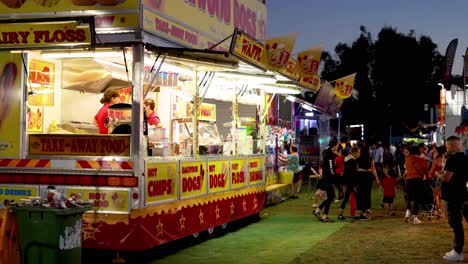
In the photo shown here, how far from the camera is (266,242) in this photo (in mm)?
11570

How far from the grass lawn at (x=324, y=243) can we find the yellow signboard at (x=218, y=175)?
3.14ft

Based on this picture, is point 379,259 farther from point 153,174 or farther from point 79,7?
point 79,7

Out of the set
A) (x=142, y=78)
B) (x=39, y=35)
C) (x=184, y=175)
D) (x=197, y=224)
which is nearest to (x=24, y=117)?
(x=39, y=35)

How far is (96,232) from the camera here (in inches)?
357

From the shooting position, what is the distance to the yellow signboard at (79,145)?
9047 millimetres

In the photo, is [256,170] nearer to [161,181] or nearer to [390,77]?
[161,181]

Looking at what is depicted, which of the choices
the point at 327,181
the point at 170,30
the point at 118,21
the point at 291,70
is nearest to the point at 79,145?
the point at 118,21

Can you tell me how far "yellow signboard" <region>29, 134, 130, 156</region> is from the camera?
29.7 ft

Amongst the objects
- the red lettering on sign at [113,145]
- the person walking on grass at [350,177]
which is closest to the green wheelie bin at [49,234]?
the red lettering on sign at [113,145]

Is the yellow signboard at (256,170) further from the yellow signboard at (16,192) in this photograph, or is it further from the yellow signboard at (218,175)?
the yellow signboard at (16,192)

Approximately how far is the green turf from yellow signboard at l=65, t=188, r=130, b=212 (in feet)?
4.06

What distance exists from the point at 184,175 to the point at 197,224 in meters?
1.05

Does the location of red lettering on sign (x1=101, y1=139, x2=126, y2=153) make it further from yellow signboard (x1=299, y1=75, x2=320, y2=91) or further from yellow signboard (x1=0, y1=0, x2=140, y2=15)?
yellow signboard (x1=299, y1=75, x2=320, y2=91)

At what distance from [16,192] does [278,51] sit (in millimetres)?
5956
